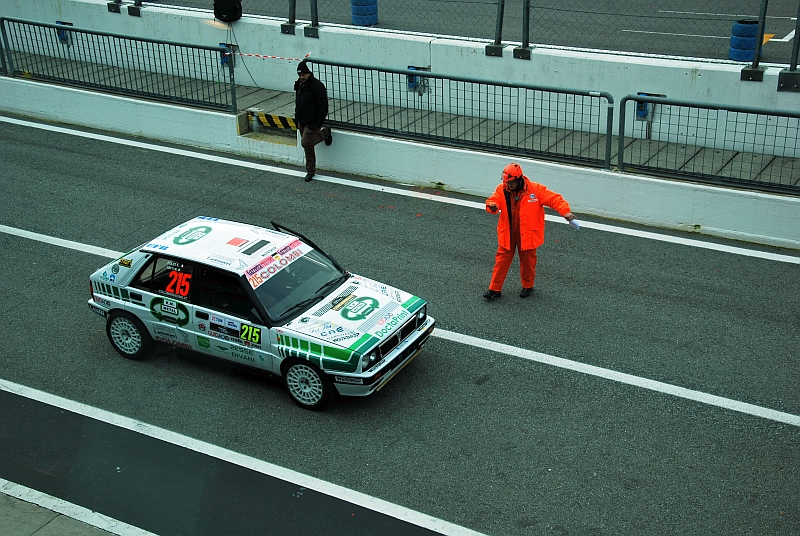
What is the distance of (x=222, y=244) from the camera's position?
848 centimetres

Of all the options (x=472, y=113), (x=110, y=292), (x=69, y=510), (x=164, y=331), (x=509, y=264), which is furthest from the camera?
(x=472, y=113)

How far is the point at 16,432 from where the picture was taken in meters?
7.83

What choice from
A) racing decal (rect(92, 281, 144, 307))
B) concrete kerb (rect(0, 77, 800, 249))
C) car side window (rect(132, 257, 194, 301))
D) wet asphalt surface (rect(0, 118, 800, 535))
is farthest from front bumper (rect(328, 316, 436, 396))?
Result: concrete kerb (rect(0, 77, 800, 249))

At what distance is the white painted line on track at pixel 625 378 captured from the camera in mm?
7672

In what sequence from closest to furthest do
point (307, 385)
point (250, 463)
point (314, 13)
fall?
A: point (250, 463), point (307, 385), point (314, 13)

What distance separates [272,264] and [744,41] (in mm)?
9495

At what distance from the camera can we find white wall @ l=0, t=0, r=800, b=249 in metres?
11.1

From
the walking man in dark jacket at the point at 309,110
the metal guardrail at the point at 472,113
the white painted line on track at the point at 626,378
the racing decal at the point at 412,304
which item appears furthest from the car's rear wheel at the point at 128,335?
the metal guardrail at the point at 472,113

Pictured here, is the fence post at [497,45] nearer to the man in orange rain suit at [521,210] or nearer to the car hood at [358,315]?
the man in orange rain suit at [521,210]

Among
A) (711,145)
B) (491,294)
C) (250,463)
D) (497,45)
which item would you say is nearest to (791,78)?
(711,145)

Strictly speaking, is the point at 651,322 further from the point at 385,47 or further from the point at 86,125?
the point at 86,125

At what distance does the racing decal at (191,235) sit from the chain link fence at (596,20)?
8596mm

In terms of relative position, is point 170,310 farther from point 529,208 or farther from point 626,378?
point 626,378

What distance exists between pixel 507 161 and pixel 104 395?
6.56 meters
